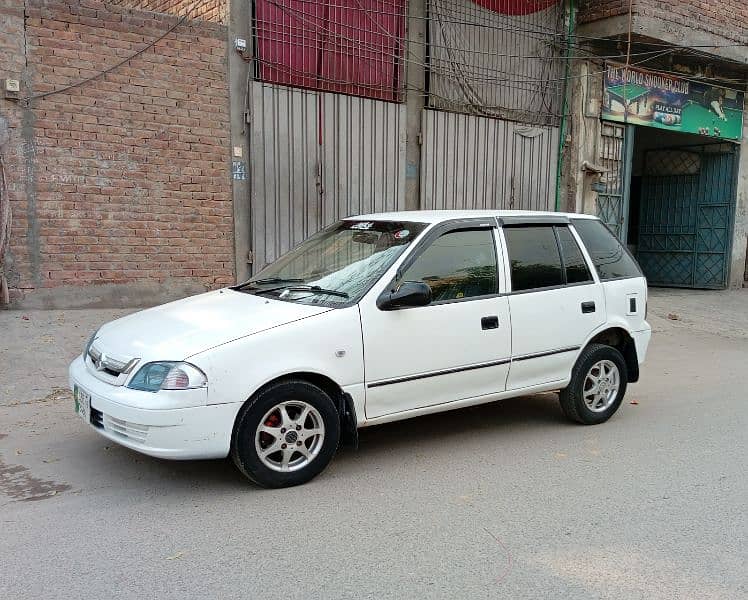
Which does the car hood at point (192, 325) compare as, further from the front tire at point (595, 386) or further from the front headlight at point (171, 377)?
Answer: the front tire at point (595, 386)

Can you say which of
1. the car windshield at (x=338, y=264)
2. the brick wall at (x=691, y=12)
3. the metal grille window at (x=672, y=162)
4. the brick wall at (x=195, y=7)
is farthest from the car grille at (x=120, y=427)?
the metal grille window at (x=672, y=162)

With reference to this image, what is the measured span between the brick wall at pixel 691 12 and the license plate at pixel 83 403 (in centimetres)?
1141

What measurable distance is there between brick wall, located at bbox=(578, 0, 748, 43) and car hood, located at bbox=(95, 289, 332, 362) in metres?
10.4

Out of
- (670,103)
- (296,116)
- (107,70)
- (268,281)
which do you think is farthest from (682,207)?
(268,281)

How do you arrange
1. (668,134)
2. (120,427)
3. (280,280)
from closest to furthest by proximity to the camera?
1. (120,427)
2. (280,280)
3. (668,134)

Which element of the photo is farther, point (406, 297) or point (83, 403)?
point (406, 297)

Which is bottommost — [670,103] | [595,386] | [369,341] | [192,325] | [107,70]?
[595,386]

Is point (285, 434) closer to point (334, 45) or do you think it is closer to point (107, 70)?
point (107, 70)

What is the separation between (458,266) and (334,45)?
250 inches

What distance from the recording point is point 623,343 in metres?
5.97

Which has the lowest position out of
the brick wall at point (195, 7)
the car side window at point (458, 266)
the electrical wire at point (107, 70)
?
the car side window at point (458, 266)

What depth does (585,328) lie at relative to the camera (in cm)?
553

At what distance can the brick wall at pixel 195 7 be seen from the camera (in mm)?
9250

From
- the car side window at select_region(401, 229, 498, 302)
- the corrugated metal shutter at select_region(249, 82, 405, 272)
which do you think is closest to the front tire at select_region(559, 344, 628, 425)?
the car side window at select_region(401, 229, 498, 302)
